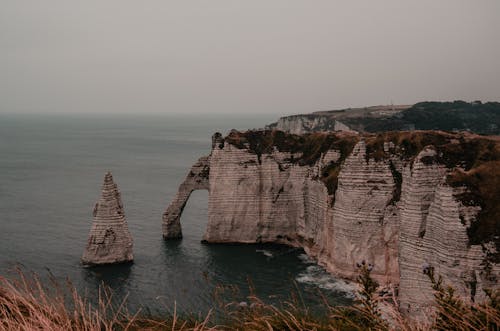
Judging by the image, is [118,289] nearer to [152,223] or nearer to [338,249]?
[338,249]

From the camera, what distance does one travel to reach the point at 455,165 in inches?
1438

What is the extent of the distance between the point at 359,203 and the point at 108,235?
25.1 meters

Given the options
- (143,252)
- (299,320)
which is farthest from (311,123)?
(299,320)

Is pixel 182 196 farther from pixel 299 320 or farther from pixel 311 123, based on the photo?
pixel 311 123

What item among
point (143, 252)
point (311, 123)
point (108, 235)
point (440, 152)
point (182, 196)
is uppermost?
point (311, 123)

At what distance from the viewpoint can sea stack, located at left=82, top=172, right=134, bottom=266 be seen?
1843 inches

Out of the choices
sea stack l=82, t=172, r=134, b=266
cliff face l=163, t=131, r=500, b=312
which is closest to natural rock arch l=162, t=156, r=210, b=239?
cliff face l=163, t=131, r=500, b=312

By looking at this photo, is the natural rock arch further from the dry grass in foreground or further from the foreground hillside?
the foreground hillside

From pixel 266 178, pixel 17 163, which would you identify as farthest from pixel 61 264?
pixel 17 163

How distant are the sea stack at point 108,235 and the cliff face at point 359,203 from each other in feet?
34.2

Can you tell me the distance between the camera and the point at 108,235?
155 feet

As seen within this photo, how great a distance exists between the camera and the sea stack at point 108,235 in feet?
154

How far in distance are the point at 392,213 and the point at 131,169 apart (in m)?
92.3

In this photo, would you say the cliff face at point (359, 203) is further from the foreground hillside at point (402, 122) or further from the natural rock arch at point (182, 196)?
the foreground hillside at point (402, 122)
